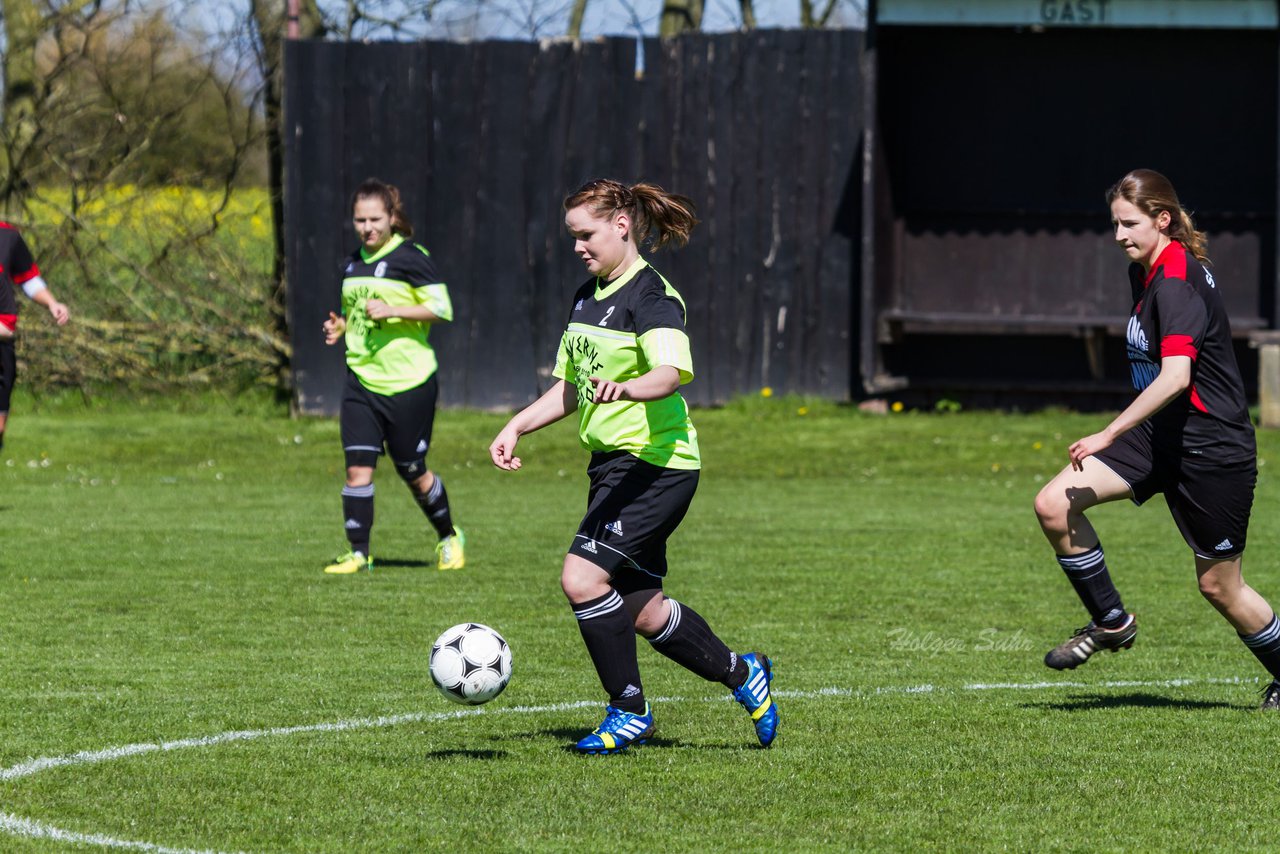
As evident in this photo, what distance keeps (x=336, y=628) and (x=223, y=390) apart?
11599 mm

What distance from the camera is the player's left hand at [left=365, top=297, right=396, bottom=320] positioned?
980 centimetres

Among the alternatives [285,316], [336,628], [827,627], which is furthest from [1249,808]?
[285,316]

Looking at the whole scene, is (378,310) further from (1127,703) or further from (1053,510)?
(1127,703)

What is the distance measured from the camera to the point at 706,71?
18.2 metres

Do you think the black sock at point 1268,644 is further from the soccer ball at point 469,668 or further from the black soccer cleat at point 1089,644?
the soccer ball at point 469,668

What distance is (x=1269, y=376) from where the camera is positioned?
1667 centimetres

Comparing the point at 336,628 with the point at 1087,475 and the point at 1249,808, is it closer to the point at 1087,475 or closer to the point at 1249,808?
the point at 1087,475

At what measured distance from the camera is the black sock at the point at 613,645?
563 cm

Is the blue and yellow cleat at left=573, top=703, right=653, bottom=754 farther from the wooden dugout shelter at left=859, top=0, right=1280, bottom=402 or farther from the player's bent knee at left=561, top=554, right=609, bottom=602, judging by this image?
the wooden dugout shelter at left=859, top=0, right=1280, bottom=402

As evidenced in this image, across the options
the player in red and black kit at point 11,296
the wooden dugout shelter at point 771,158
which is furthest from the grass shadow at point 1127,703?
the wooden dugout shelter at point 771,158

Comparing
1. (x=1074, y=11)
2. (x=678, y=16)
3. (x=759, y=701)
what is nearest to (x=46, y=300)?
(x=759, y=701)

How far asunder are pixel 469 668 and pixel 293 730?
681 mm

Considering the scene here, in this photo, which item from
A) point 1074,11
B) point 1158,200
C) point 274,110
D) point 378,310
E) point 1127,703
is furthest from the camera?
point 274,110

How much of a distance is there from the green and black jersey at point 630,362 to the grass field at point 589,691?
0.96 meters
